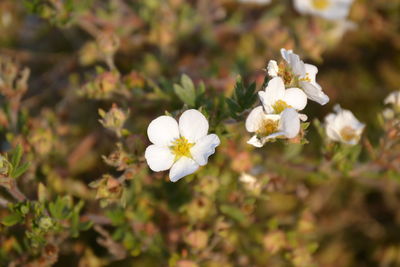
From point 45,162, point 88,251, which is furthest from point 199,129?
point 45,162

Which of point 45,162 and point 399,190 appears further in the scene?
point 399,190

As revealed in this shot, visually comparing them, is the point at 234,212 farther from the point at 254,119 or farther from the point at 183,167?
the point at 254,119

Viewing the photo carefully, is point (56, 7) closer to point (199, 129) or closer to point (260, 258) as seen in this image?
point (199, 129)

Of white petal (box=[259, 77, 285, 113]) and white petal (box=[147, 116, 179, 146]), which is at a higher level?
white petal (box=[259, 77, 285, 113])

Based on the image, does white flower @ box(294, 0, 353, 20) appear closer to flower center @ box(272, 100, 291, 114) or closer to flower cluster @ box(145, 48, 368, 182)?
flower cluster @ box(145, 48, 368, 182)

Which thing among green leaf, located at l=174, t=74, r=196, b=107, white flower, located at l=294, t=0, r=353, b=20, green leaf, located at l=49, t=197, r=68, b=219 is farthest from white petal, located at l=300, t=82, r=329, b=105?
white flower, located at l=294, t=0, r=353, b=20

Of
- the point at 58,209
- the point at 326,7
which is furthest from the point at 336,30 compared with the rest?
the point at 58,209

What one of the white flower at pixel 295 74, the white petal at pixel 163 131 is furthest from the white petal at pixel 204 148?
the white flower at pixel 295 74
